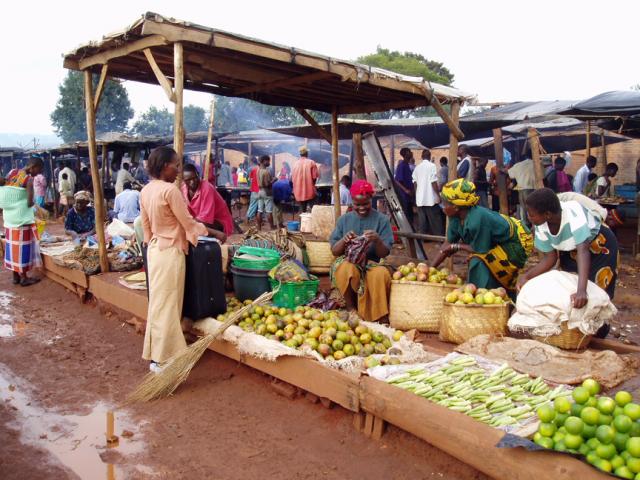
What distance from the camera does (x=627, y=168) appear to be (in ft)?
67.7

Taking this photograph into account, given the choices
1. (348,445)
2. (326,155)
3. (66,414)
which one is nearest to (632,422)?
(348,445)

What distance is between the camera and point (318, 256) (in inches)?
282

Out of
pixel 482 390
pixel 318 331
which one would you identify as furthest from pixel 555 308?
pixel 318 331

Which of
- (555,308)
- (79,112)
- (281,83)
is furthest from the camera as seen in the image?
(79,112)

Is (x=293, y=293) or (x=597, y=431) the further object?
(x=293, y=293)

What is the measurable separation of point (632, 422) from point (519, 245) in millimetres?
2701

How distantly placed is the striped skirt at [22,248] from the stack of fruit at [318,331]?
4910 mm

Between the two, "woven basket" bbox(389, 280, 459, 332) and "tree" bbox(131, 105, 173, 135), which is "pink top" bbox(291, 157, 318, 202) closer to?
"woven basket" bbox(389, 280, 459, 332)

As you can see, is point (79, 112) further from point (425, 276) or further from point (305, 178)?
point (425, 276)

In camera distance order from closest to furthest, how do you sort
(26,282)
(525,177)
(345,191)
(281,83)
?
(281,83), (26,282), (525,177), (345,191)

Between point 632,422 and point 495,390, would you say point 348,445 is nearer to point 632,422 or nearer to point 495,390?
point 495,390

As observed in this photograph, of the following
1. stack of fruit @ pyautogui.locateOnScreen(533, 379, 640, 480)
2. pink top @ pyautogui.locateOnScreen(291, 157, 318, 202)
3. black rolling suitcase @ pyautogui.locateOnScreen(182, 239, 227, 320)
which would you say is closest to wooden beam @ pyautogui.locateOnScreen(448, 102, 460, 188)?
black rolling suitcase @ pyautogui.locateOnScreen(182, 239, 227, 320)

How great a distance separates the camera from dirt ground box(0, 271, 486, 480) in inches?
132

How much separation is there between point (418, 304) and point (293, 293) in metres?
1.30
